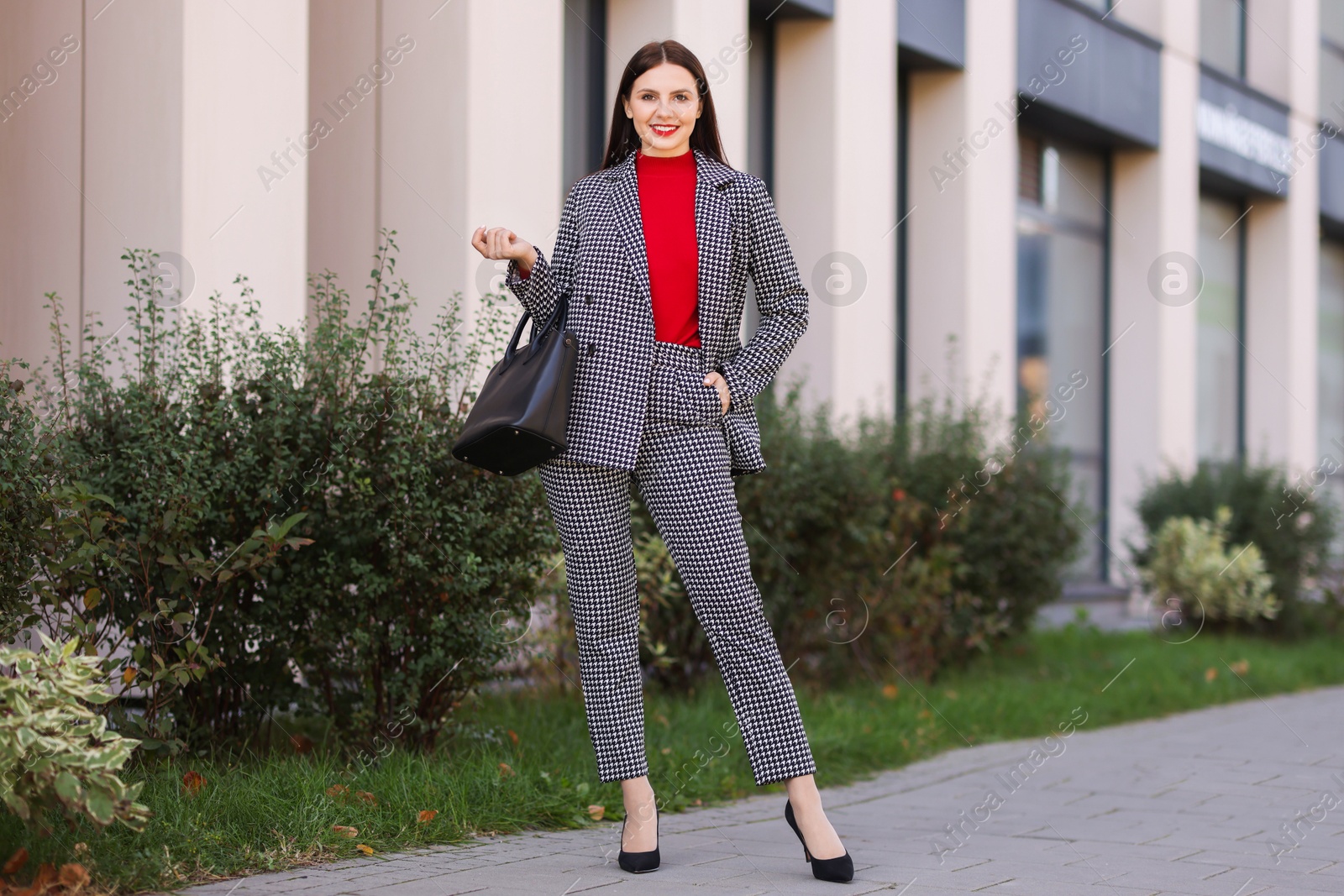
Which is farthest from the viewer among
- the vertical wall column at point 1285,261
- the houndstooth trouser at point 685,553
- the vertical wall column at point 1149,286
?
the vertical wall column at point 1285,261

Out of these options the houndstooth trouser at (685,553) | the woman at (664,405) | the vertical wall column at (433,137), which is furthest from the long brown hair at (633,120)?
the vertical wall column at (433,137)

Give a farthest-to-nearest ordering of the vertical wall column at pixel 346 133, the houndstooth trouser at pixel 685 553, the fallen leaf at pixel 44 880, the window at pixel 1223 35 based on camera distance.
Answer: the window at pixel 1223 35
the vertical wall column at pixel 346 133
the houndstooth trouser at pixel 685 553
the fallen leaf at pixel 44 880

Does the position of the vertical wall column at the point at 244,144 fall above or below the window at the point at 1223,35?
below

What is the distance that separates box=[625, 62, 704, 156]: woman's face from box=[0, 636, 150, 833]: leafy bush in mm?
1760

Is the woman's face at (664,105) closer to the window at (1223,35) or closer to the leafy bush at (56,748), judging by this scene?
the leafy bush at (56,748)

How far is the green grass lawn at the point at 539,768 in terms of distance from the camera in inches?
129

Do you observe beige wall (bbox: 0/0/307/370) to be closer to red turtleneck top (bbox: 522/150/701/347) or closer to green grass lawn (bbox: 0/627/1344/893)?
green grass lawn (bbox: 0/627/1344/893)

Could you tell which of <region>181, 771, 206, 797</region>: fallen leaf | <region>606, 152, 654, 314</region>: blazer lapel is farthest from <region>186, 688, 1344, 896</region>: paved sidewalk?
<region>606, 152, 654, 314</region>: blazer lapel

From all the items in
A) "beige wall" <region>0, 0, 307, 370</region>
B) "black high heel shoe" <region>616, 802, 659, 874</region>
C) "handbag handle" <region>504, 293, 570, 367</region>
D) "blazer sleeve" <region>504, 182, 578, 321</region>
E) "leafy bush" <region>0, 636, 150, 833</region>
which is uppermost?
"beige wall" <region>0, 0, 307, 370</region>

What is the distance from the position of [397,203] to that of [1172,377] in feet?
27.8

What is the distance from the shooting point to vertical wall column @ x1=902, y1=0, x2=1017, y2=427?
10555 millimetres

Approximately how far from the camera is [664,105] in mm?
3480

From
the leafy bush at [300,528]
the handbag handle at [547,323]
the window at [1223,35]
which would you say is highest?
the window at [1223,35]

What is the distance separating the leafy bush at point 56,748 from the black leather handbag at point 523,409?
3.06ft
